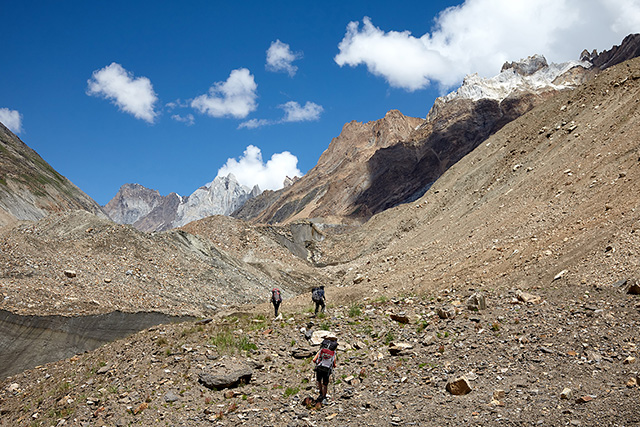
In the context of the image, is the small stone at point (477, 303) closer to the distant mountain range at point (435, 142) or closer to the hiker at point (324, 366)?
the hiker at point (324, 366)

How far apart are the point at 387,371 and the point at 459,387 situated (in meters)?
1.87

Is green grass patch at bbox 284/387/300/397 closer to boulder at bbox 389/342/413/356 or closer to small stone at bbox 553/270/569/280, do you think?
boulder at bbox 389/342/413/356

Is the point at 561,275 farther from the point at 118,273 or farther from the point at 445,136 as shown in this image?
the point at 445,136

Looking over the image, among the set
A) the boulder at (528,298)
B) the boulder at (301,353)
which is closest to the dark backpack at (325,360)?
the boulder at (301,353)

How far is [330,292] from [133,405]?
1518cm

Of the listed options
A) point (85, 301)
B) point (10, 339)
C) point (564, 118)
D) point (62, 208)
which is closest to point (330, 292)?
point (85, 301)

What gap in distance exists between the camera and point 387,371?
1030cm

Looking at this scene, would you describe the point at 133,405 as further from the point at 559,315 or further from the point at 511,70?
the point at 511,70

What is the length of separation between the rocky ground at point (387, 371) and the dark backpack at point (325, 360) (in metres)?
0.77

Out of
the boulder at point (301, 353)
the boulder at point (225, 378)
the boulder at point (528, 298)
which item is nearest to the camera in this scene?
the boulder at point (225, 378)

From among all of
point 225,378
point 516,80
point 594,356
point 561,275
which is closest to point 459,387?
point 594,356

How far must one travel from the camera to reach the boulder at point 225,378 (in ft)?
32.3

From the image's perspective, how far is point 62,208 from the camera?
189 ft

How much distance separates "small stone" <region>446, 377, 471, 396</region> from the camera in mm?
8812
